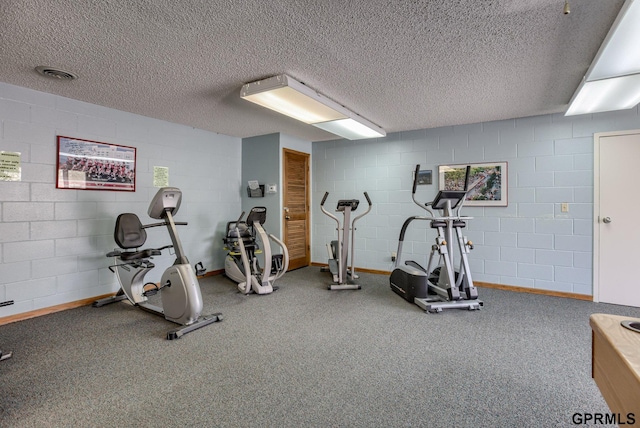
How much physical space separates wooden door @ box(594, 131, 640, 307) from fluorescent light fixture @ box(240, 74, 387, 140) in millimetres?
3016

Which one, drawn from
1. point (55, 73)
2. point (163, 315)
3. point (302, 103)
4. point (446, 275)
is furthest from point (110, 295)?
point (446, 275)

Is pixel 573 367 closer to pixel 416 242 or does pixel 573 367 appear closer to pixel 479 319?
pixel 479 319

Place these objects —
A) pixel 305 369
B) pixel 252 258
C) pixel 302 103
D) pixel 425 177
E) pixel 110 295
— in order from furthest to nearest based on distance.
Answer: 1. pixel 425 177
2. pixel 252 258
3. pixel 110 295
4. pixel 302 103
5. pixel 305 369

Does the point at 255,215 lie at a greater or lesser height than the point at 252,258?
greater

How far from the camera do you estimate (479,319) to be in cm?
322

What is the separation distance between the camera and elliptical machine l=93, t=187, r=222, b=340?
2898 mm

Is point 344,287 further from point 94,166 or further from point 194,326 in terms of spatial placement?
point 94,166

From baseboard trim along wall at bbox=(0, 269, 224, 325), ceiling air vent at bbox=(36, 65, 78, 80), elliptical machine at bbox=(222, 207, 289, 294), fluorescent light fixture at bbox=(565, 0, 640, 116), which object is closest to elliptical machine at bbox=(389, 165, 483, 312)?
fluorescent light fixture at bbox=(565, 0, 640, 116)

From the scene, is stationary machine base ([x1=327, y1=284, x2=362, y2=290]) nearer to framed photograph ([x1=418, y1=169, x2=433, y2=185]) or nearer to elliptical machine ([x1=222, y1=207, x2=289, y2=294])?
elliptical machine ([x1=222, y1=207, x2=289, y2=294])

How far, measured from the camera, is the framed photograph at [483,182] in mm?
4434

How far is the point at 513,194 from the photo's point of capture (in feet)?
14.4

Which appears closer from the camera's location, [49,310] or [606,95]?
[606,95]

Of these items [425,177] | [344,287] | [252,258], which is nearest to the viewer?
[344,287]

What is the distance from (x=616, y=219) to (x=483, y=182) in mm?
1569
